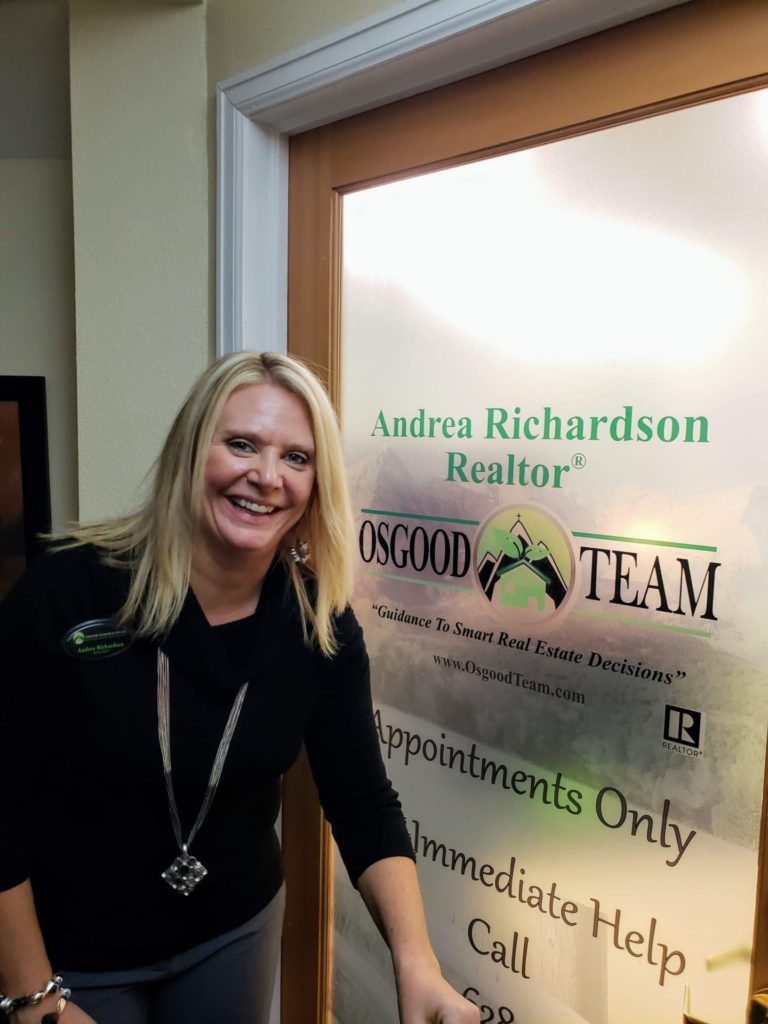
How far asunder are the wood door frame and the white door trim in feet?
0.09

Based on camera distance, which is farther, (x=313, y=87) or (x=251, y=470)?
(x=313, y=87)

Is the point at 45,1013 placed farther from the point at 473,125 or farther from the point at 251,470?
the point at 473,125

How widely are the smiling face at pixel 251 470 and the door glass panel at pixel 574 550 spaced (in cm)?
45

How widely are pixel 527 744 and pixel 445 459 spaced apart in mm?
544

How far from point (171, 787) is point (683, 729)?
2.52 ft

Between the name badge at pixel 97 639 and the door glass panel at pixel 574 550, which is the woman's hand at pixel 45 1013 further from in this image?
the door glass panel at pixel 574 550

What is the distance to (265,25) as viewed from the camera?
5.26 feet

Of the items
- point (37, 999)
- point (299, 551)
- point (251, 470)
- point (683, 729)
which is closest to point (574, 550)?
point (683, 729)

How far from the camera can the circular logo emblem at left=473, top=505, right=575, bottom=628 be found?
1359 millimetres

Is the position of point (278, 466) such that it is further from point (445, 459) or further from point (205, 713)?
point (445, 459)

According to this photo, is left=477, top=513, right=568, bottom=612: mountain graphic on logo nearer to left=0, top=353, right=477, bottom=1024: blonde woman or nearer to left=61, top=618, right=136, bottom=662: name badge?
left=0, top=353, right=477, bottom=1024: blonde woman

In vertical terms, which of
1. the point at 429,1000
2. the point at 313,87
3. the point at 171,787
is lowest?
the point at 429,1000

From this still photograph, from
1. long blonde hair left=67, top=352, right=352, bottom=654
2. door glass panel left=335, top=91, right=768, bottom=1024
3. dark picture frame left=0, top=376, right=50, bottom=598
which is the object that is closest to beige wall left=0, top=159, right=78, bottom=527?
dark picture frame left=0, top=376, right=50, bottom=598

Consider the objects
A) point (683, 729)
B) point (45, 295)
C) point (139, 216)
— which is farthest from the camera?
point (45, 295)
